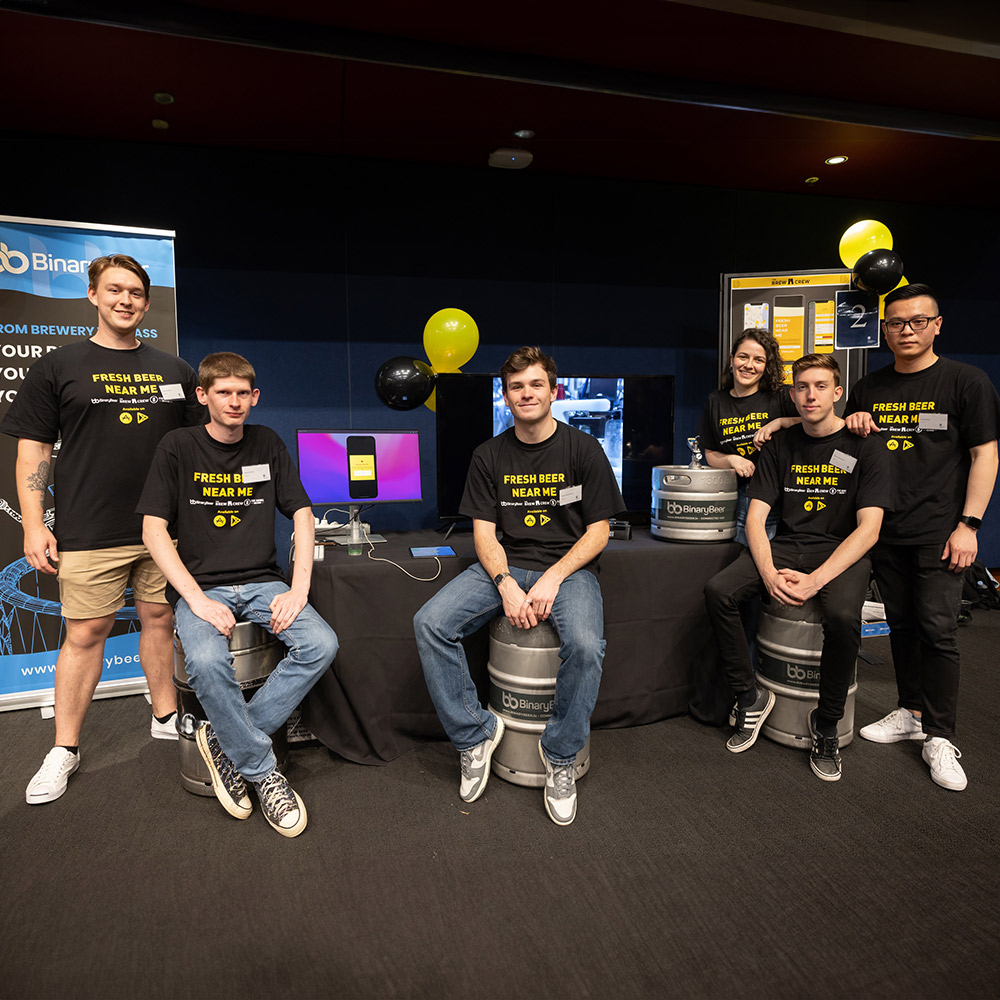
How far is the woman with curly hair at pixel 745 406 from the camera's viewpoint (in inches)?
107

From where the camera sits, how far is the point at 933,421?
2.25m

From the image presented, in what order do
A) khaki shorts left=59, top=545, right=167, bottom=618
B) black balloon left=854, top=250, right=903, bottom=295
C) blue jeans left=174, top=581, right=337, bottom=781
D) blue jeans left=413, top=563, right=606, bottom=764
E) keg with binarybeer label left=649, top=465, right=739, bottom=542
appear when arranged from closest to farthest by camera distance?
blue jeans left=174, top=581, right=337, bottom=781
blue jeans left=413, top=563, right=606, bottom=764
khaki shorts left=59, top=545, right=167, bottom=618
keg with binarybeer label left=649, top=465, right=739, bottom=542
black balloon left=854, top=250, right=903, bottom=295

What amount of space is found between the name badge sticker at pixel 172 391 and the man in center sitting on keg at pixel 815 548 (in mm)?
2097

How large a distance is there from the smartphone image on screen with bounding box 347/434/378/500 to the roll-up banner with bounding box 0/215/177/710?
41.7 inches

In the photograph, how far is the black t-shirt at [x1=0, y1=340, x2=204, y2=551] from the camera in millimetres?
2166

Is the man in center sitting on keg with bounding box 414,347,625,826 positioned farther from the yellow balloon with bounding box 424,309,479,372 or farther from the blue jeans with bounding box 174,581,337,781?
the yellow balloon with bounding box 424,309,479,372

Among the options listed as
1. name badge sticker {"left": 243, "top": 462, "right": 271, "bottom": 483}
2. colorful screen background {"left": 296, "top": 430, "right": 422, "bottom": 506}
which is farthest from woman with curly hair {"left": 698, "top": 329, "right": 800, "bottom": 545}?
name badge sticker {"left": 243, "top": 462, "right": 271, "bottom": 483}

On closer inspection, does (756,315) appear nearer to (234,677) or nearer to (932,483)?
(932,483)

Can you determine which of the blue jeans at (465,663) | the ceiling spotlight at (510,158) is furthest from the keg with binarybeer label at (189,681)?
the ceiling spotlight at (510,158)

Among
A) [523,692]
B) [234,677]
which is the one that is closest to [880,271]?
[523,692]

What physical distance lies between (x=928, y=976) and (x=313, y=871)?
150 centimetres

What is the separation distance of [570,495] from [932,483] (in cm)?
129

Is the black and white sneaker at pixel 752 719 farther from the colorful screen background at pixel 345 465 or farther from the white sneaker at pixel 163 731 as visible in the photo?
the white sneaker at pixel 163 731

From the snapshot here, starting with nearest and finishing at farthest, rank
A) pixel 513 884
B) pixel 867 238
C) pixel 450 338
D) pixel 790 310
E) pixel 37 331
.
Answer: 1. pixel 513 884
2. pixel 37 331
3. pixel 450 338
4. pixel 867 238
5. pixel 790 310
